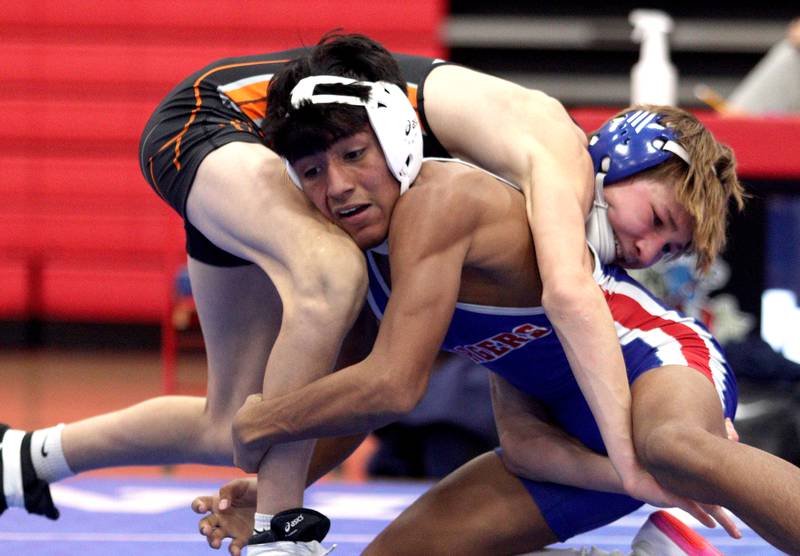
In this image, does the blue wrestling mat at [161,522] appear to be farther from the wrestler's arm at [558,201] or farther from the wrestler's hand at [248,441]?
the wrestler's arm at [558,201]

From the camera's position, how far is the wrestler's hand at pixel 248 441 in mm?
2391

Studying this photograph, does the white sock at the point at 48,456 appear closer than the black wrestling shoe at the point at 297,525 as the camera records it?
No

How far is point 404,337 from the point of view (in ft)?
7.41

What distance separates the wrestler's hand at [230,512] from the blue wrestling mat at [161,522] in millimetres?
544

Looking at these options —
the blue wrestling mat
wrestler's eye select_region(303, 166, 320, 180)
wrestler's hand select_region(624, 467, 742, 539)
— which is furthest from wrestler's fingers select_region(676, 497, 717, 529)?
the blue wrestling mat

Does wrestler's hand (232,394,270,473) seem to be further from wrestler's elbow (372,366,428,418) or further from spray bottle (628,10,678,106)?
spray bottle (628,10,678,106)

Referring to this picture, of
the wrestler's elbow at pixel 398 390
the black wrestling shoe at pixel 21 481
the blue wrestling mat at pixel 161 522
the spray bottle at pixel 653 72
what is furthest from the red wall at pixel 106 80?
the wrestler's elbow at pixel 398 390

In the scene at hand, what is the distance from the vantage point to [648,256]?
2535 mm

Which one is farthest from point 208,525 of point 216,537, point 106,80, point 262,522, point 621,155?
point 106,80

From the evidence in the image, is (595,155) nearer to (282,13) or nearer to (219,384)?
(219,384)

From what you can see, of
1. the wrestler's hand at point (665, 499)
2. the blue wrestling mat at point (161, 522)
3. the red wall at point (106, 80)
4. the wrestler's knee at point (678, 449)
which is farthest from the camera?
the red wall at point (106, 80)

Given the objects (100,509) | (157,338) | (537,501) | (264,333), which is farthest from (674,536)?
(157,338)

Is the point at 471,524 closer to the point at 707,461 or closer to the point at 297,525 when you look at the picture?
the point at 297,525

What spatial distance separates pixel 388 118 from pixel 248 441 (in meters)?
0.69
